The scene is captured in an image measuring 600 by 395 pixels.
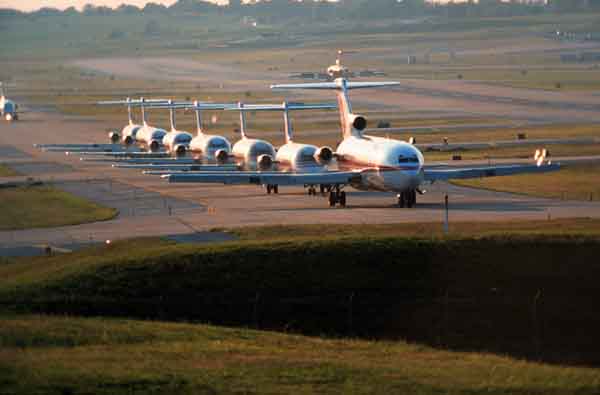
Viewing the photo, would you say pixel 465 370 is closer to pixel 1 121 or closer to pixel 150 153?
pixel 150 153

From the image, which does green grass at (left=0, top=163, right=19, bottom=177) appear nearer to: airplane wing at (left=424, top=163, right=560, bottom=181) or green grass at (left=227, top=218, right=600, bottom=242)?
airplane wing at (left=424, top=163, right=560, bottom=181)

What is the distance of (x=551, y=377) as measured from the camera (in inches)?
1156

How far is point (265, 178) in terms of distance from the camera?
A: 69188mm

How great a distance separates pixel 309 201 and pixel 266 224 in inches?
483

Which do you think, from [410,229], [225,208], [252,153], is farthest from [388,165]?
[252,153]

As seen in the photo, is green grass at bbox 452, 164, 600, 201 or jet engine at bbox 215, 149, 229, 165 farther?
jet engine at bbox 215, 149, 229, 165

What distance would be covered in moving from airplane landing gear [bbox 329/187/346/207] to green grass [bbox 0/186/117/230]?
38.2ft

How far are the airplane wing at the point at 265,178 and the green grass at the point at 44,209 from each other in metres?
4.64

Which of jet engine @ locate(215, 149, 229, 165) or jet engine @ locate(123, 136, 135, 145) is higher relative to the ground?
jet engine @ locate(123, 136, 135, 145)

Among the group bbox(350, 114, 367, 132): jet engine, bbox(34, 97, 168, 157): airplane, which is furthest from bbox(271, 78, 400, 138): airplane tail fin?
bbox(34, 97, 168, 157): airplane

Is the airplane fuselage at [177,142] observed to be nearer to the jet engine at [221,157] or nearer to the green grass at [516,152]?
the jet engine at [221,157]

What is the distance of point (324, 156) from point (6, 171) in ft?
109

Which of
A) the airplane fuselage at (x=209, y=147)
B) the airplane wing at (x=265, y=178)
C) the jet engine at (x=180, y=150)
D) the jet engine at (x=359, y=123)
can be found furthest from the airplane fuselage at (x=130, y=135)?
the airplane wing at (x=265, y=178)

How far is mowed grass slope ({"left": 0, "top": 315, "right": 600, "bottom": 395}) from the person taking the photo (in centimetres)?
2778
